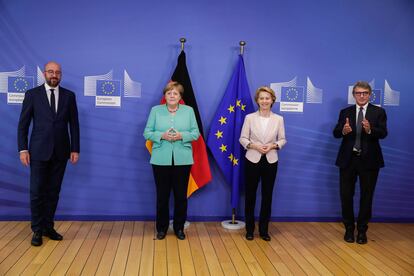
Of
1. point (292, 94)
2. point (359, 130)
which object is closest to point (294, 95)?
point (292, 94)

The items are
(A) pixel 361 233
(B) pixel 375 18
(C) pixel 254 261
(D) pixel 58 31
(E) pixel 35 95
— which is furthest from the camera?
(B) pixel 375 18

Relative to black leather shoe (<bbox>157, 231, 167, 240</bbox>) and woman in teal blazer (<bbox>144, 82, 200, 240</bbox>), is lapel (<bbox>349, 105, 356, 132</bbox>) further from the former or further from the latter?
black leather shoe (<bbox>157, 231, 167, 240</bbox>)

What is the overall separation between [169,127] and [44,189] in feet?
4.30

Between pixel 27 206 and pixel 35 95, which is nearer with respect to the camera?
pixel 35 95

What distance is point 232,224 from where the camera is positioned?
4.74m

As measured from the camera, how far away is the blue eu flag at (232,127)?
4703mm

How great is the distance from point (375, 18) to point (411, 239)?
2543mm

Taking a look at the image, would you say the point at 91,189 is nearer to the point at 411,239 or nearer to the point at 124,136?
the point at 124,136

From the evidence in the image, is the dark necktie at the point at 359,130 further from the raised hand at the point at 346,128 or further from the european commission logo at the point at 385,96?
the european commission logo at the point at 385,96

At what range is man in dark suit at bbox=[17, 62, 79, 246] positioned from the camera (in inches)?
153

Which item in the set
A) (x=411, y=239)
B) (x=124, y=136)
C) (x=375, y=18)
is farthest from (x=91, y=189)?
(x=375, y=18)

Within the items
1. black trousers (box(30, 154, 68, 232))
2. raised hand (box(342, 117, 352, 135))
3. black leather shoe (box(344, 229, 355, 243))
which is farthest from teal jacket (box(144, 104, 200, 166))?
black leather shoe (box(344, 229, 355, 243))

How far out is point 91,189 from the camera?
481 cm

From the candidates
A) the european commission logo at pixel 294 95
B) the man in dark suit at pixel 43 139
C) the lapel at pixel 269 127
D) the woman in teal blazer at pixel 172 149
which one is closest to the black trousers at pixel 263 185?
the lapel at pixel 269 127
